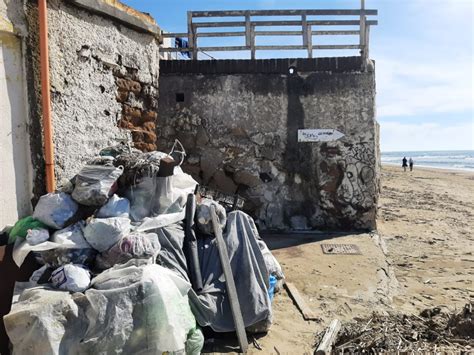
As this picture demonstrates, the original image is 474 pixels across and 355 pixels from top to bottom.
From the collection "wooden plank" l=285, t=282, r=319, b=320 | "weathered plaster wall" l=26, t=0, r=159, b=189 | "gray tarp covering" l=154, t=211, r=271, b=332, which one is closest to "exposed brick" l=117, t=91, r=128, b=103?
"weathered plaster wall" l=26, t=0, r=159, b=189

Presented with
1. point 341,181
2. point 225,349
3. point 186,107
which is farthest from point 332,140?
point 225,349

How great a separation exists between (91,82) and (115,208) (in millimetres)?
1333

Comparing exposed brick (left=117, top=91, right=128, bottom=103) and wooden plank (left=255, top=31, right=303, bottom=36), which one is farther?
wooden plank (left=255, top=31, right=303, bottom=36)

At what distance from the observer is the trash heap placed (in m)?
2.51

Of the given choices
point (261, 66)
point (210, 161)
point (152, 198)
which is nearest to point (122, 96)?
point (152, 198)

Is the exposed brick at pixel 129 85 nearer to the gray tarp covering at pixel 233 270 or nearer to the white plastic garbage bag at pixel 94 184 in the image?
the white plastic garbage bag at pixel 94 184

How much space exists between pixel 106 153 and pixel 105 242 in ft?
3.83

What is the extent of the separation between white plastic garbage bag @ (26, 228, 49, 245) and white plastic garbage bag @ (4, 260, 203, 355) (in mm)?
413

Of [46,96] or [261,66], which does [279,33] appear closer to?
[261,66]

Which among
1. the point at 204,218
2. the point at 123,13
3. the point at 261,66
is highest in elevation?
the point at 261,66

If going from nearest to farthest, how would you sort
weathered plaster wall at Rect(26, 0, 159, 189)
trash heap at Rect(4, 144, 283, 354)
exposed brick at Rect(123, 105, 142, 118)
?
trash heap at Rect(4, 144, 283, 354), weathered plaster wall at Rect(26, 0, 159, 189), exposed brick at Rect(123, 105, 142, 118)

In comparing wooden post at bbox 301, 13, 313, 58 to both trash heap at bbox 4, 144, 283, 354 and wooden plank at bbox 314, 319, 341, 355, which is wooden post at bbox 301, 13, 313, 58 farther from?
wooden plank at bbox 314, 319, 341, 355

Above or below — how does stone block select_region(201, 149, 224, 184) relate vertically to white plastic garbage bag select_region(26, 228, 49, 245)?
above

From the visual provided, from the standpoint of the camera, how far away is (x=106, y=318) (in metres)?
2.55
